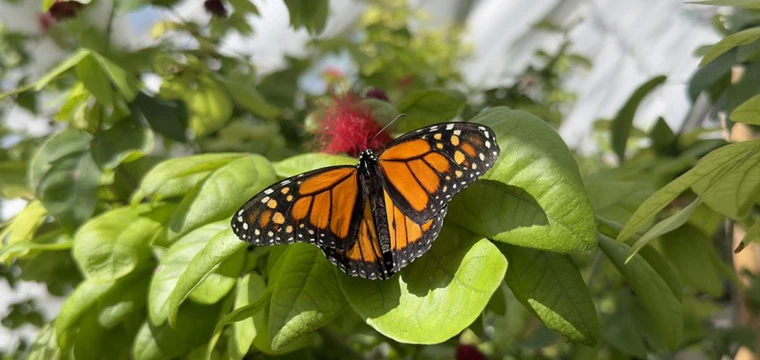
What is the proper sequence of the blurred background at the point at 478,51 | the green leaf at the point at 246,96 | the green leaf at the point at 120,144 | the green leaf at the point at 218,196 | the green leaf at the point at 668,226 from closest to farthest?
the green leaf at the point at 668,226
the green leaf at the point at 218,196
the green leaf at the point at 120,144
the green leaf at the point at 246,96
the blurred background at the point at 478,51

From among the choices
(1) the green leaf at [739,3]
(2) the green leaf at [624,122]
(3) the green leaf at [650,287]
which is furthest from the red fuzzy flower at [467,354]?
(1) the green leaf at [739,3]

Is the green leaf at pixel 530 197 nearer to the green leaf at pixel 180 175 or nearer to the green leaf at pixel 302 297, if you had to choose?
the green leaf at pixel 302 297

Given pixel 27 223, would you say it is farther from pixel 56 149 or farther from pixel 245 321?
pixel 245 321

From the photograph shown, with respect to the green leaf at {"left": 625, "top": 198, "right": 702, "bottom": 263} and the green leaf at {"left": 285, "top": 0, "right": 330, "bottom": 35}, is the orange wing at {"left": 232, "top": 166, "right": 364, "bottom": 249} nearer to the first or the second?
the green leaf at {"left": 625, "top": 198, "right": 702, "bottom": 263}

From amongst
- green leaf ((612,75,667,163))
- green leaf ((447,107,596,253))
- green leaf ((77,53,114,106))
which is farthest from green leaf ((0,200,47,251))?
green leaf ((612,75,667,163))

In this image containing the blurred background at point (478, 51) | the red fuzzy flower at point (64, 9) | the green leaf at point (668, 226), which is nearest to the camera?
the green leaf at point (668, 226)

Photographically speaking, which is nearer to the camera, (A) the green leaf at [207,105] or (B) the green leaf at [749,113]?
(B) the green leaf at [749,113]
